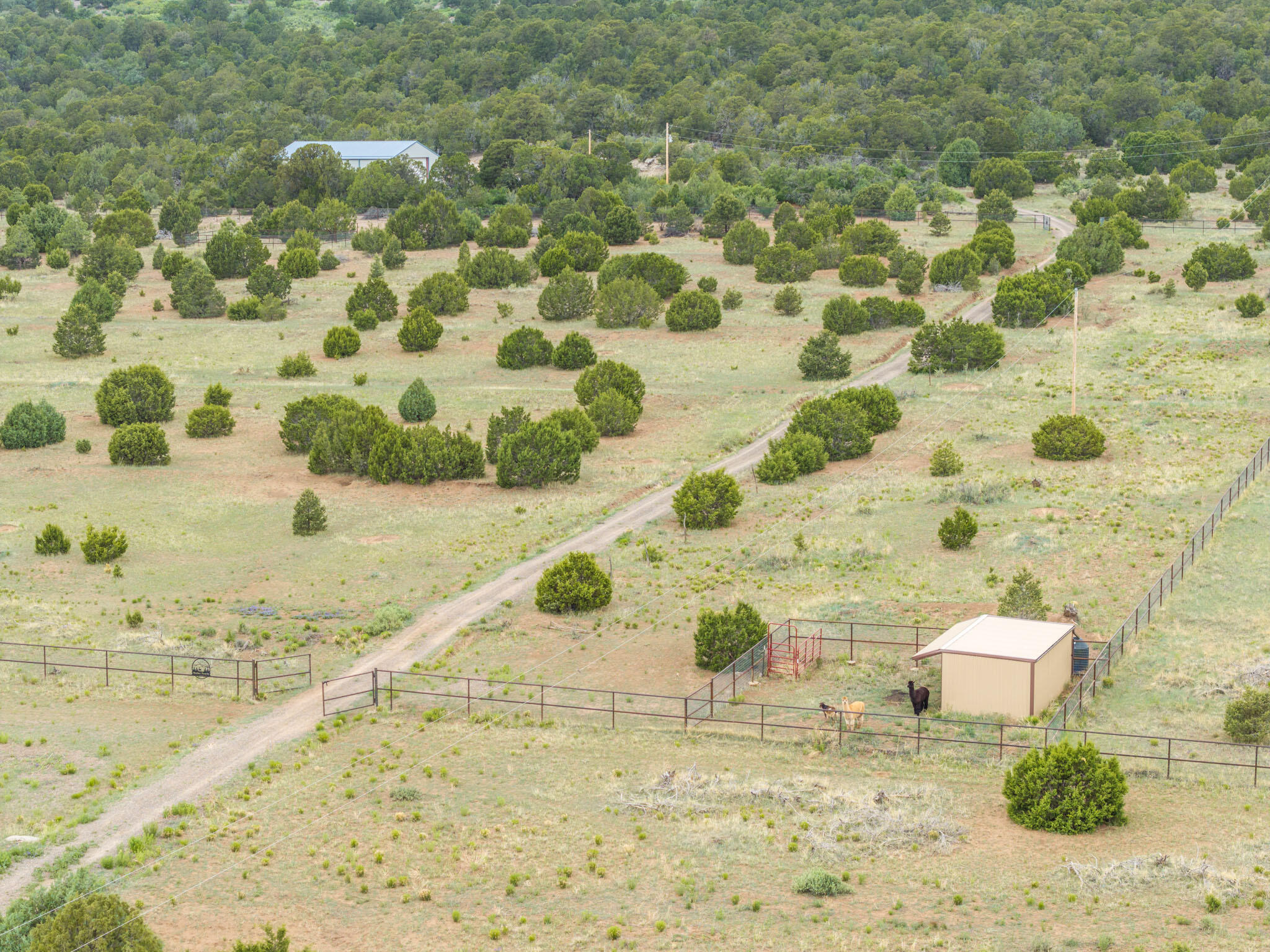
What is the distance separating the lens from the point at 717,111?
16462 cm

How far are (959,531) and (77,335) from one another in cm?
5332

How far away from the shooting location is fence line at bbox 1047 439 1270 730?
34.7 m

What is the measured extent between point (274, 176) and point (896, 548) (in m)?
97.1

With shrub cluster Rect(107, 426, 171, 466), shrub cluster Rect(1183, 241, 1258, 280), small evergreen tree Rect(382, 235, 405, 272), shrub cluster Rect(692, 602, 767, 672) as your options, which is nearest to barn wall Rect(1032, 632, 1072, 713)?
shrub cluster Rect(692, 602, 767, 672)

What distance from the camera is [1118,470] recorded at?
57281 millimetres

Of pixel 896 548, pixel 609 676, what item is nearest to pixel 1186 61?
pixel 896 548

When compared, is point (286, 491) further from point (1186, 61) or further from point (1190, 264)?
point (1186, 61)

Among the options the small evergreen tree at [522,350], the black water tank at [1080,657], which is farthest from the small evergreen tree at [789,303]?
the black water tank at [1080,657]

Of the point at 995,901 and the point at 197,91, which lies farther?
the point at 197,91

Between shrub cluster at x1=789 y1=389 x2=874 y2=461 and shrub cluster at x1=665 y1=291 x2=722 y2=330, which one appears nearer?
shrub cluster at x1=789 y1=389 x2=874 y2=461

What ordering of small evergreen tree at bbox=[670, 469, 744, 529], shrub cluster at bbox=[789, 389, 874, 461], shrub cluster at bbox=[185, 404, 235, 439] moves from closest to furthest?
small evergreen tree at bbox=[670, 469, 744, 529] → shrub cluster at bbox=[789, 389, 874, 461] → shrub cluster at bbox=[185, 404, 235, 439]

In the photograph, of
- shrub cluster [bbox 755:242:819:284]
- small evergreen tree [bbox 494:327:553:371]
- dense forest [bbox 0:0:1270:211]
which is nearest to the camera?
small evergreen tree [bbox 494:327:553:371]

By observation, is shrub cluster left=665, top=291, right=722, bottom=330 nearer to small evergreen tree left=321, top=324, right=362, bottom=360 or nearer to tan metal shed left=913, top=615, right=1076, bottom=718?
small evergreen tree left=321, top=324, right=362, bottom=360

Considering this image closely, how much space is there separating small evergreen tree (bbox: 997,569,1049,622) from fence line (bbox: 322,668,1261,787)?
599 cm
